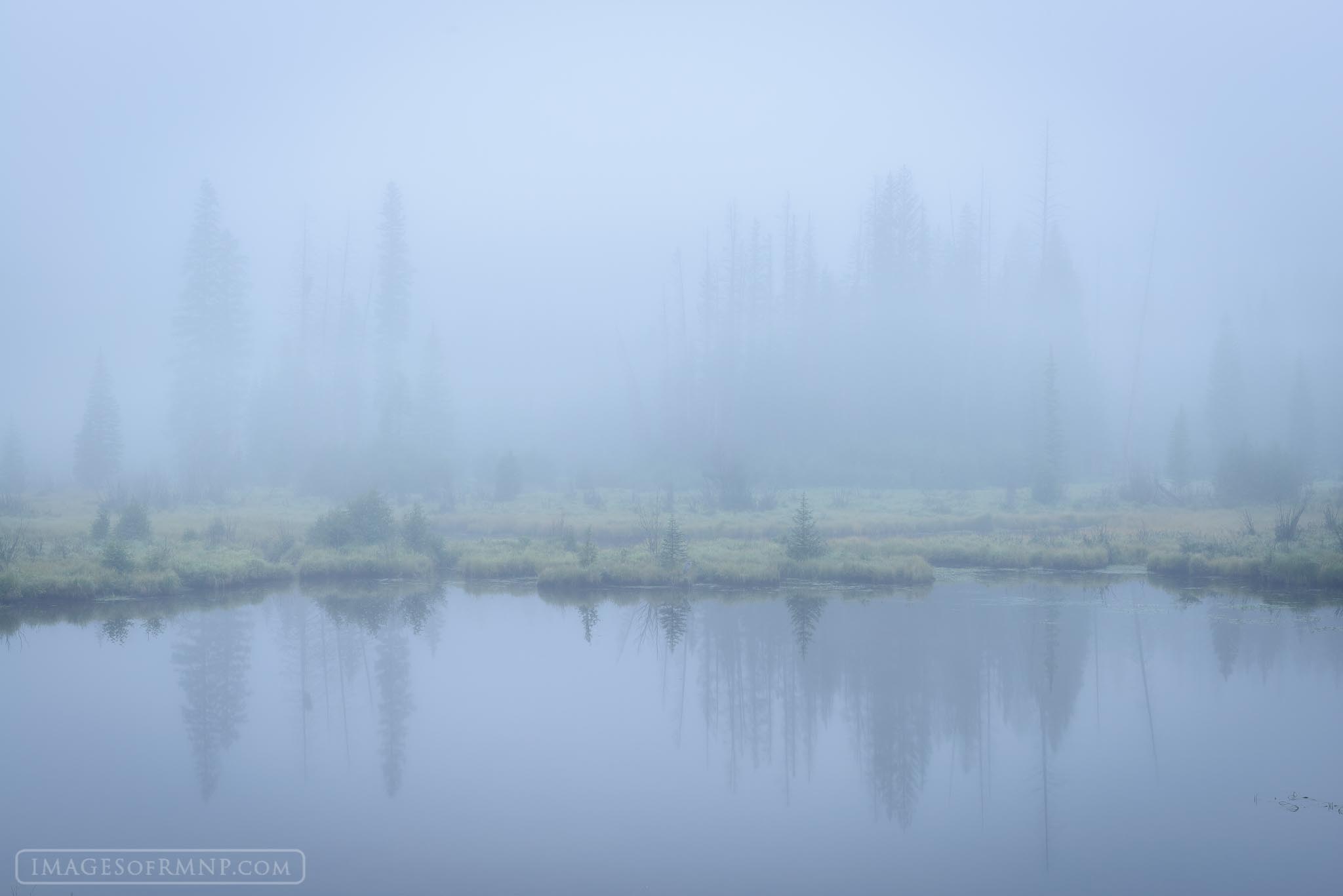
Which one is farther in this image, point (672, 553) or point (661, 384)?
point (661, 384)

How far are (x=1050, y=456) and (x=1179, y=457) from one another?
6.09m

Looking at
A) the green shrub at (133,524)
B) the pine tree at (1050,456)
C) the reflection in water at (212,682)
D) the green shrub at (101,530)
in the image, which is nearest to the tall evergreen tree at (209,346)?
the green shrub at (101,530)

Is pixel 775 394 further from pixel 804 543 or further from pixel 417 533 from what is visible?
pixel 417 533

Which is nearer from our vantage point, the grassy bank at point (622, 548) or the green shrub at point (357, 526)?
the grassy bank at point (622, 548)

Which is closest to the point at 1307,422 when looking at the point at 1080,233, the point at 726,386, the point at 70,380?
the point at 726,386

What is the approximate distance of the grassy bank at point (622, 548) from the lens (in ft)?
85.4

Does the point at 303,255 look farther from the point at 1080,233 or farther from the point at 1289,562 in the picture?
the point at 1080,233

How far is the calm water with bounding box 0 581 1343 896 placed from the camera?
1027cm

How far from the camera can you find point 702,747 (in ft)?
46.8

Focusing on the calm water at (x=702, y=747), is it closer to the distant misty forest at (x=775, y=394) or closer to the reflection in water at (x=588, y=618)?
the reflection in water at (x=588, y=618)

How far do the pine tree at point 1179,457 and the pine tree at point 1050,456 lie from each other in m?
5.18

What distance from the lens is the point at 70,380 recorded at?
100m
